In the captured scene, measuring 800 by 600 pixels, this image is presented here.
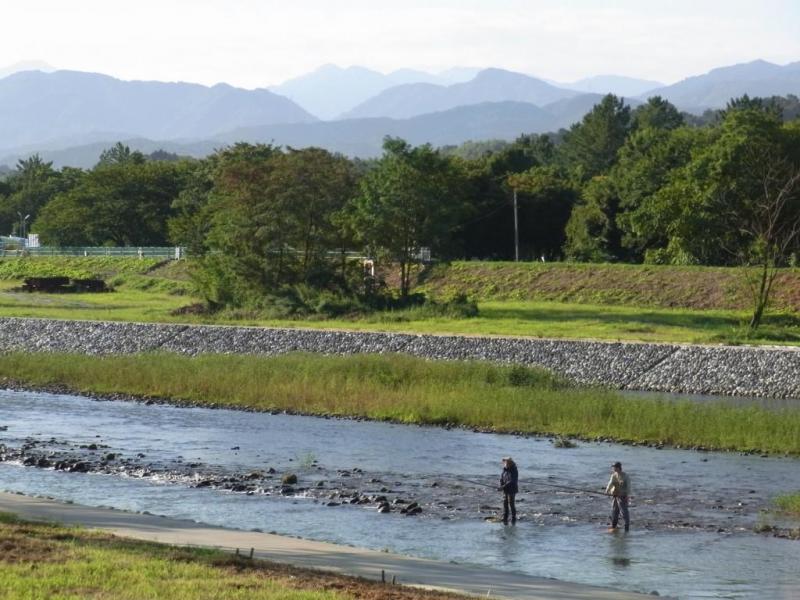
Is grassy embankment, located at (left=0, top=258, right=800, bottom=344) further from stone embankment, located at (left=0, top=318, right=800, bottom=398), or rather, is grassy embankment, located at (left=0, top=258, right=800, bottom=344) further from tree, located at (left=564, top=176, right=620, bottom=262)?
tree, located at (left=564, top=176, right=620, bottom=262)

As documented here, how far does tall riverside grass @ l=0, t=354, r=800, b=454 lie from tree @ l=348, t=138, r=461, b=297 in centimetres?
1807

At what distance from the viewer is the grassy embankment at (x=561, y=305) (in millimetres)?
66438

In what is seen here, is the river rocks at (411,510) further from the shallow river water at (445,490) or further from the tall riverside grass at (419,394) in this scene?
the tall riverside grass at (419,394)

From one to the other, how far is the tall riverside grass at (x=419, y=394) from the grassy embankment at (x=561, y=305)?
1335cm

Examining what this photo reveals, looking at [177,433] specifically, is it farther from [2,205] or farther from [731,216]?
[2,205]

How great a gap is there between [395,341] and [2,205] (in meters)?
108

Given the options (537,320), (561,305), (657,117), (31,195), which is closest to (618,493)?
(537,320)

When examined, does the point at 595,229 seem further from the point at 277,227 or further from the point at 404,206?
the point at 277,227

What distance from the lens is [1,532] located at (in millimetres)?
24469

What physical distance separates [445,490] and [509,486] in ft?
15.9

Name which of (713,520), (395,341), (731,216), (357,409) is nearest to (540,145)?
(731,216)

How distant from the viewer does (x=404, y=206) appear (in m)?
76.7

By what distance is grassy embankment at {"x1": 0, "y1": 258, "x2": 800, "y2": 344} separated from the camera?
66.4 meters

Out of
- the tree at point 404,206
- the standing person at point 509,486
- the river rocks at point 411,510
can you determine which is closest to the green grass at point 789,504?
the standing person at point 509,486
